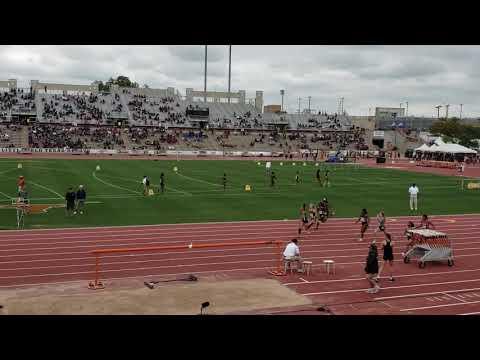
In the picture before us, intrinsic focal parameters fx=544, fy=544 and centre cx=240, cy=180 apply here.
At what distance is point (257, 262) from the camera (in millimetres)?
15523

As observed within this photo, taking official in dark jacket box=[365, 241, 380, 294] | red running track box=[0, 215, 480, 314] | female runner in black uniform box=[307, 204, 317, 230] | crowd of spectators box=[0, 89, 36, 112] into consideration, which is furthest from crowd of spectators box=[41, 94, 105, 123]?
official in dark jacket box=[365, 241, 380, 294]

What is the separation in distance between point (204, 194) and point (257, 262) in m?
15.7

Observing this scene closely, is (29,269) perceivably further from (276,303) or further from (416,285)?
(416,285)

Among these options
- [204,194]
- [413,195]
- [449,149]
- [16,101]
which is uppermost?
[16,101]

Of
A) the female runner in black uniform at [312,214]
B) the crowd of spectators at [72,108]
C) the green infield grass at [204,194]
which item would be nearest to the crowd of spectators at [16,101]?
the crowd of spectators at [72,108]

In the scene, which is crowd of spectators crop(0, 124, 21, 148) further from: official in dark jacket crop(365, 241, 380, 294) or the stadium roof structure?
official in dark jacket crop(365, 241, 380, 294)

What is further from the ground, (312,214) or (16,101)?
(16,101)

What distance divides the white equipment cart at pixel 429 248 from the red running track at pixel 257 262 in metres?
0.26

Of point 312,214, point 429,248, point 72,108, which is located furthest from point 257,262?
point 72,108

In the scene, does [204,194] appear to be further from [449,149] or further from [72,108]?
[72,108]

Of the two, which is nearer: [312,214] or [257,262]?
[257,262]

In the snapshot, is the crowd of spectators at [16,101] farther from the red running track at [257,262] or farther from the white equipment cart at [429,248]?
the white equipment cart at [429,248]

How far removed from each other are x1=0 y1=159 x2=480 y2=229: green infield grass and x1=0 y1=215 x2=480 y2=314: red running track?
2428 millimetres
